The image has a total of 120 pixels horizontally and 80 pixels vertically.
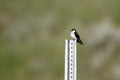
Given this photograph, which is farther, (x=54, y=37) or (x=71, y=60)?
(x=54, y=37)

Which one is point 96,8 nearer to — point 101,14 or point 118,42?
point 101,14

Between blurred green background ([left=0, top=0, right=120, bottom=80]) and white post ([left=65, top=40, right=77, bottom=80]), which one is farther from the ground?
blurred green background ([left=0, top=0, right=120, bottom=80])

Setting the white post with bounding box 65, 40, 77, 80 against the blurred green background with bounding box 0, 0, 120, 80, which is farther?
the blurred green background with bounding box 0, 0, 120, 80

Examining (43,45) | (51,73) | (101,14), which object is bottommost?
(51,73)

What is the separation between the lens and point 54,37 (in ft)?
14.2

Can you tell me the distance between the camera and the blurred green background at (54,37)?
4270mm

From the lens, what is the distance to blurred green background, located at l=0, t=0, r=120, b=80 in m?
4.27

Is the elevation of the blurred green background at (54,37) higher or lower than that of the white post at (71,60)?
higher

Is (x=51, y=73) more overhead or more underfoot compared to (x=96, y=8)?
more underfoot

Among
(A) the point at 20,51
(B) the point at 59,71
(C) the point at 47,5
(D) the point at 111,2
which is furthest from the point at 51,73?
(D) the point at 111,2

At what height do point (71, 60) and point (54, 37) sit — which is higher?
point (54, 37)

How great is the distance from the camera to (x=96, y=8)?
14.1 feet

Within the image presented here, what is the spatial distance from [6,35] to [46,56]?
507 mm

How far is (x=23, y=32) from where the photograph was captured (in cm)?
431
